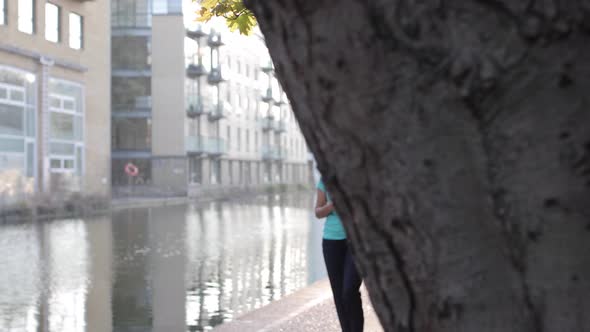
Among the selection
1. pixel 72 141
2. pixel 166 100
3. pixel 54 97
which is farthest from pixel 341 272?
pixel 166 100

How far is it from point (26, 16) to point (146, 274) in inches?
896

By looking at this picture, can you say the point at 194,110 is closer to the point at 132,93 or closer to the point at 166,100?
the point at 166,100

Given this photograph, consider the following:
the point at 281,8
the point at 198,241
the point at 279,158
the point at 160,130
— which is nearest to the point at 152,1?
the point at 160,130

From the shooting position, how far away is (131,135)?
53.8 m

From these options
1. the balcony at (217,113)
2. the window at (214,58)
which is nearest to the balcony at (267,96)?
the window at (214,58)

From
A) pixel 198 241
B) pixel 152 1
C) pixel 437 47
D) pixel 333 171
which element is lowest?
pixel 198 241

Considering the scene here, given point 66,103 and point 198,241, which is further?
point 66,103

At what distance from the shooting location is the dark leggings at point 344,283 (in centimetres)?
511

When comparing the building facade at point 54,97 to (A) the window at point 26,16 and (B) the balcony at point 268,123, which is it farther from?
(B) the balcony at point 268,123

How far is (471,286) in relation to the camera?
140cm

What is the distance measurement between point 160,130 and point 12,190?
24641 millimetres

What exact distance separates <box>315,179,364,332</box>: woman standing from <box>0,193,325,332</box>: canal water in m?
2.90

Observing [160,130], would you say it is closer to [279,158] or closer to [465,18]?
[279,158]

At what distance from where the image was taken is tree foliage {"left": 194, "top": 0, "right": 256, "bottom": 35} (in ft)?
16.6
